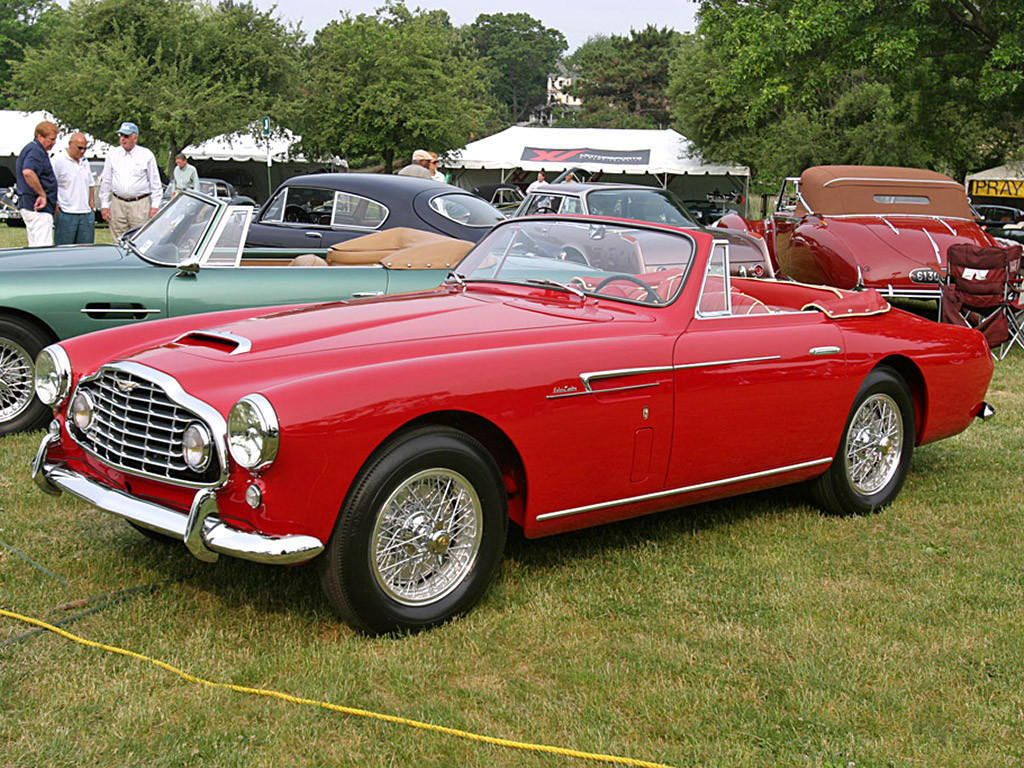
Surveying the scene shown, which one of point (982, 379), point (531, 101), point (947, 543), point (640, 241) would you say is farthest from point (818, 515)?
point (531, 101)

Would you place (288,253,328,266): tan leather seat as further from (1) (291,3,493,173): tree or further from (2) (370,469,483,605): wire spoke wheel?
(1) (291,3,493,173): tree

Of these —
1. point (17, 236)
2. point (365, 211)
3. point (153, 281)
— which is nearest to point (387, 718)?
point (153, 281)

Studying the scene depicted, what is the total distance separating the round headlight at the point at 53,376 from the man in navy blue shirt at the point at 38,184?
22.1 feet

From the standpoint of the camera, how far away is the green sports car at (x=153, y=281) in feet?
20.3

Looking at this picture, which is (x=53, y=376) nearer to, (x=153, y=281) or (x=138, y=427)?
(x=138, y=427)

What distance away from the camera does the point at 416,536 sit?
12.0ft

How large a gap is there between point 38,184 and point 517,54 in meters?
122

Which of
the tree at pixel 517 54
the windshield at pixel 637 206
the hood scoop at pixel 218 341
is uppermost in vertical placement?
the tree at pixel 517 54

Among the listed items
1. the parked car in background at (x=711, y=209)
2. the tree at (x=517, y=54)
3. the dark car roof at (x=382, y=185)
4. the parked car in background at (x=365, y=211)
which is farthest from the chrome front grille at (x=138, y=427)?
the tree at (x=517, y=54)

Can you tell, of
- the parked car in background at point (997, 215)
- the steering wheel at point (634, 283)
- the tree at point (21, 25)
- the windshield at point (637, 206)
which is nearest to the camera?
the steering wheel at point (634, 283)

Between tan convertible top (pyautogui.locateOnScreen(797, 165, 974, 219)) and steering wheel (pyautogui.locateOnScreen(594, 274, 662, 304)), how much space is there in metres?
8.08

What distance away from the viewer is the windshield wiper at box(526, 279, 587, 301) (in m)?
4.68

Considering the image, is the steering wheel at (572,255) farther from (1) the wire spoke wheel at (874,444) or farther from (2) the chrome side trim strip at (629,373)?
(1) the wire spoke wheel at (874,444)

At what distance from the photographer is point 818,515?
5.29m
